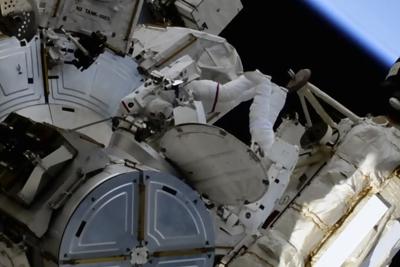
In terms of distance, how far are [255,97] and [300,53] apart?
488cm

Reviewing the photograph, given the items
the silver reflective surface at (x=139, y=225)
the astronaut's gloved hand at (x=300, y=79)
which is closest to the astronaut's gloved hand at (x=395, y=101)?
the astronaut's gloved hand at (x=300, y=79)

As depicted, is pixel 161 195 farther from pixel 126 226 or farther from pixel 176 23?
Result: pixel 176 23

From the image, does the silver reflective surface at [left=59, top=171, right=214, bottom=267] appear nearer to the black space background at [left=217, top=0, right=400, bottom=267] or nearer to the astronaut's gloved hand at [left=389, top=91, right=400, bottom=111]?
the astronaut's gloved hand at [left=389, top=91, right=400, bottom=111]

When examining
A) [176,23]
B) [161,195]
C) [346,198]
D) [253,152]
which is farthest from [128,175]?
[176,23]

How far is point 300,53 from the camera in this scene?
853 cm

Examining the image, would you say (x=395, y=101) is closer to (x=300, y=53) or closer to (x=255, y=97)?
(x=255, y=97)

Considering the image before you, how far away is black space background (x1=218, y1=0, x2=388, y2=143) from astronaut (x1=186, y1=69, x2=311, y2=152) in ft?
8.76

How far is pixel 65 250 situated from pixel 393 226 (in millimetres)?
2490

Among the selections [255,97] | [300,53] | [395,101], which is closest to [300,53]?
[300,53]

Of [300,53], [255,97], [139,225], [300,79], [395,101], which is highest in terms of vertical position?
[300,53]

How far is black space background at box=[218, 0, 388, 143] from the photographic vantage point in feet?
25.9

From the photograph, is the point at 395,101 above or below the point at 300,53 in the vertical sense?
below

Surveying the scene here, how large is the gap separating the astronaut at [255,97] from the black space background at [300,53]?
2670mm

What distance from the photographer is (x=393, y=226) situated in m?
4.60
